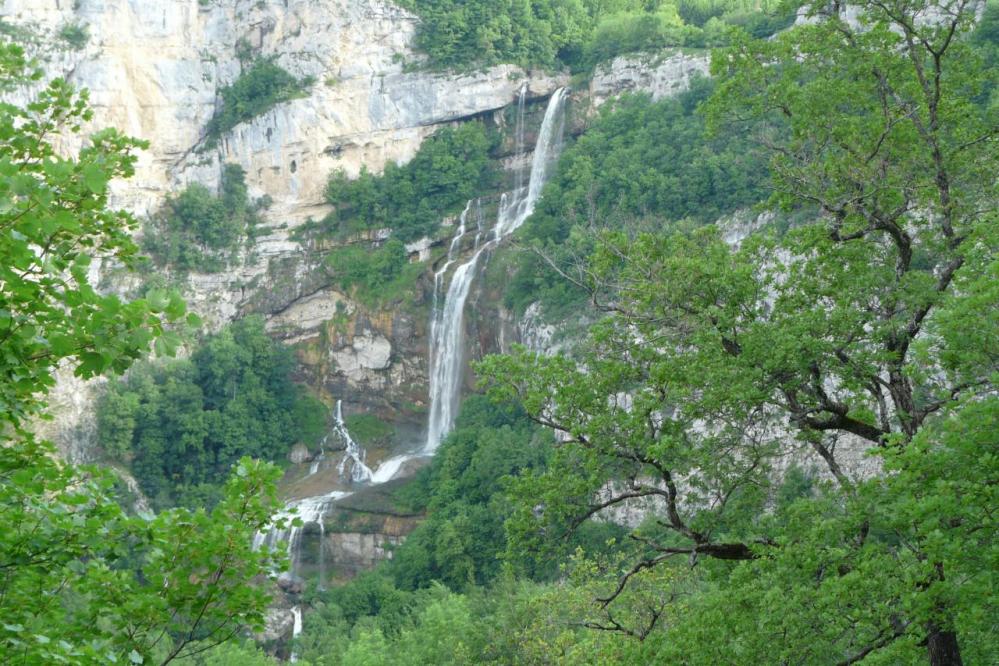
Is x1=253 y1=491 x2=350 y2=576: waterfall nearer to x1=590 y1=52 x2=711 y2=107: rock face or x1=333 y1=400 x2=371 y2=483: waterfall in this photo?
x1=333 y1=400 x2=371 y2=483: waterfall

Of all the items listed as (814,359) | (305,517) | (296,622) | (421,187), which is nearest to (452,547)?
(296,622)

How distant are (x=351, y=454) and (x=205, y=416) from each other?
6.84 meters

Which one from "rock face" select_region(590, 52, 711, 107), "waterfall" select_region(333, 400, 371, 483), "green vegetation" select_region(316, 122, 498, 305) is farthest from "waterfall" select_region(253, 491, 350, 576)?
"rock face" select_region(590, 52, 711, 107)

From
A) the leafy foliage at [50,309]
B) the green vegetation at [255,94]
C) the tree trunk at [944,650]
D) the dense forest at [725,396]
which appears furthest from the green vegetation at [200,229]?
the leafy foliage at [50,309]

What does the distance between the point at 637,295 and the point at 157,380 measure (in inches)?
1834

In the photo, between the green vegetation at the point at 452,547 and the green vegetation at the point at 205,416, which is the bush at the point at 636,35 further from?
the green vegetation at the point at 205,416

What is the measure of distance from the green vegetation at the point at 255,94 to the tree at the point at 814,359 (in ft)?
172

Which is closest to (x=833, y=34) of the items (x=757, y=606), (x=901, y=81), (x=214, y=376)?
(x=901, y=81)

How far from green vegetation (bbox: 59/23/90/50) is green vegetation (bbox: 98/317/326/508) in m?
17.4

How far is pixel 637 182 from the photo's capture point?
49781mm

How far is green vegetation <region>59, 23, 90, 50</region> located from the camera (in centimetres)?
6172

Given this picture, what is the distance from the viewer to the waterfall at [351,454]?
53.4m

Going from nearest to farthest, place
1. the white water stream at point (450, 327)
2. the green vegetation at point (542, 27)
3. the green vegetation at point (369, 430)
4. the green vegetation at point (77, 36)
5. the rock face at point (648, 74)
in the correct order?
the white water stream at point (450, 327)
the green vegetation at point (369, 430)
the rock face at point (648, 74)
the green vegetation at point (542, 27)
the green vegetation at point (77, 36)

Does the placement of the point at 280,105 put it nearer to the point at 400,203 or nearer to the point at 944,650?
the point at 400,203
